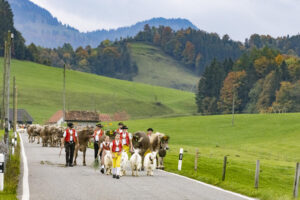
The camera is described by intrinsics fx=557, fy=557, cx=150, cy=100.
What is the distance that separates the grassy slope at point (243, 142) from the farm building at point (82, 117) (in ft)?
35.4

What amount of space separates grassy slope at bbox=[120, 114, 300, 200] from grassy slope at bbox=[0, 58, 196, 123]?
36.3 meters

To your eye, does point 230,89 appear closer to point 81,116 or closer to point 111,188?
point 81,116

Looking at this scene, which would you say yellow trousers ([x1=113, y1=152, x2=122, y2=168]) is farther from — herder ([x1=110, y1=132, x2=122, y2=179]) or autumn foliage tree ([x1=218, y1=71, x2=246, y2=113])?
autumn foliage tree ([x1=218, y1=71, x2=246, y2=113])

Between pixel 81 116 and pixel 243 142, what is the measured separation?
45151 mm

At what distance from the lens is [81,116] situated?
11200cm

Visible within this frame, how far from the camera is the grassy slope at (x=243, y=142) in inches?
1262

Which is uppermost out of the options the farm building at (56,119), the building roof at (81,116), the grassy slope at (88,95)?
the grassy slope at (88,95)

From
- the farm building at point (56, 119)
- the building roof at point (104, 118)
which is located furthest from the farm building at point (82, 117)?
the building roof at point (104, 118)

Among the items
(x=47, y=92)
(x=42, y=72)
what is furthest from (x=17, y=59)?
(x=47, y=92)

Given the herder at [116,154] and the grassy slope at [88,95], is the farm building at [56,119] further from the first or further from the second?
the herder at [116,154]

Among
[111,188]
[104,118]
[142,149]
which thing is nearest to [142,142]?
[142,149]

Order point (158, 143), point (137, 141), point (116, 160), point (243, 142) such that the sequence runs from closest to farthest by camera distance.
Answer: point (116, 160) → point (137, 141) → point (158, 143) → point (243, 142)

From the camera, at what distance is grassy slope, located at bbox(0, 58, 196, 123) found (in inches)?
5531

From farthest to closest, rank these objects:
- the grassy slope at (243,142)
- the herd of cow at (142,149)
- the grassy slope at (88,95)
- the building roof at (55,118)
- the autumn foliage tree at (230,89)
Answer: the grassy slope at (88,95) → the autumn foliage tree at (230,89) → the building roof at (55,118) → the grassy slope at (243,142) → the herd of cow at (142,149)
